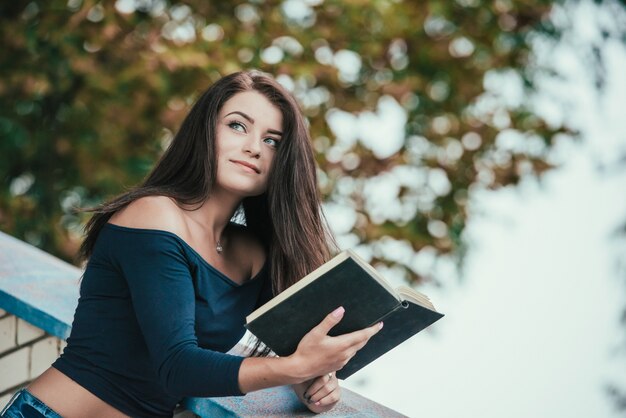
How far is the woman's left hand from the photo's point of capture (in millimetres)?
1880

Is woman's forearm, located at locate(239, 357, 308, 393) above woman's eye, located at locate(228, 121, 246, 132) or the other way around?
the other way around

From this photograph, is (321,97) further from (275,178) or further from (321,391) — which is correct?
(321,391)

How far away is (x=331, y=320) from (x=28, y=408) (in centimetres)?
72

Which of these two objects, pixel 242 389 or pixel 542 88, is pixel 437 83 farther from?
pixel 242 389

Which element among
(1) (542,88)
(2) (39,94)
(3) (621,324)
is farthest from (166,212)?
(1) (542,88)

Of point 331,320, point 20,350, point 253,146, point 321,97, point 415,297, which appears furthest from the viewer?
point 321,97

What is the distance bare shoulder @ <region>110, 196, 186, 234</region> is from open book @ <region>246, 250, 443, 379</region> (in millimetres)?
297

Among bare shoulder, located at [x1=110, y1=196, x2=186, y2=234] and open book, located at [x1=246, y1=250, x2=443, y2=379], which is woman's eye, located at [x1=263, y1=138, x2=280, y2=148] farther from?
open book, located at [x1=246, y1=250, x2=443, y2=379]

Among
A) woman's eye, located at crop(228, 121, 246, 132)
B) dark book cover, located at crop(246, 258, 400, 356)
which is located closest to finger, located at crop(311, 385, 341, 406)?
dark book cover, located at crop(246, 258, 400, 356)

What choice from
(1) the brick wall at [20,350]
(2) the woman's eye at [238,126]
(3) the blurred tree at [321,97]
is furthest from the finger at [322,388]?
(3) the blurred tree at [321,97]

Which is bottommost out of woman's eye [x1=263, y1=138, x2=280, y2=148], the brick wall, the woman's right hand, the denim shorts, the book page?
the brick wall

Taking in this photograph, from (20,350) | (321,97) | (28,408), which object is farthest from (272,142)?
(321,97)

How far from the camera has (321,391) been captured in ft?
6.18

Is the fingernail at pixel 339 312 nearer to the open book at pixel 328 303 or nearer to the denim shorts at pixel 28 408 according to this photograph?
the open book at pixel 328 303
